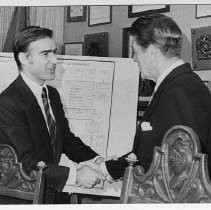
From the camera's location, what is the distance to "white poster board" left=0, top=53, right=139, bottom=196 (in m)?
1.87

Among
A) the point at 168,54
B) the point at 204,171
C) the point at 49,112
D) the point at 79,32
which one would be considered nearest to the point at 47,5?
the point at 79,32

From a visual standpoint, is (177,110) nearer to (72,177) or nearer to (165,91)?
(165,91)

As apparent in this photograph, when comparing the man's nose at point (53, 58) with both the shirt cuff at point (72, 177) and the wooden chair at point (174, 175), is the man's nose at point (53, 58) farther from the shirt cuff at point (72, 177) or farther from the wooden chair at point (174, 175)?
the wooden chair at point (174, 175)

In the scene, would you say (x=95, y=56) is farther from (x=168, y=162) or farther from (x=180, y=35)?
(x=168, y=162)

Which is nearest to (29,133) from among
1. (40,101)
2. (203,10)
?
(40,101)

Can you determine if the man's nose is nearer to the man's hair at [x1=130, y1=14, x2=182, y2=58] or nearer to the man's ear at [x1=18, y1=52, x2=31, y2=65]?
the man's ear at [x1=18, y1=52, x2=31, y2=65]

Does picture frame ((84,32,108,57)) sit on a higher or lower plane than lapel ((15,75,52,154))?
higher

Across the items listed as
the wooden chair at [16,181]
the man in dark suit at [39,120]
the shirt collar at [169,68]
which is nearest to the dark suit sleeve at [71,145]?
the man in dark suit at [39,120]

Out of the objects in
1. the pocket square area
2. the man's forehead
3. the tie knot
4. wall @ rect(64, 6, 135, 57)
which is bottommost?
the pocket square area

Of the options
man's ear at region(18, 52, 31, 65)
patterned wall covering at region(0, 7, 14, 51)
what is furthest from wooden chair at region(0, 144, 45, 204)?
patterned wall covering at region(0, 7, 14, 51)

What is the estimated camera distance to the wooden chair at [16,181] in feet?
5.27

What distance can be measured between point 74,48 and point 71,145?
421 mm

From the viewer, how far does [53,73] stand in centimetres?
187

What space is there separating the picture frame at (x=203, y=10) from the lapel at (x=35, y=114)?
0.73 m
